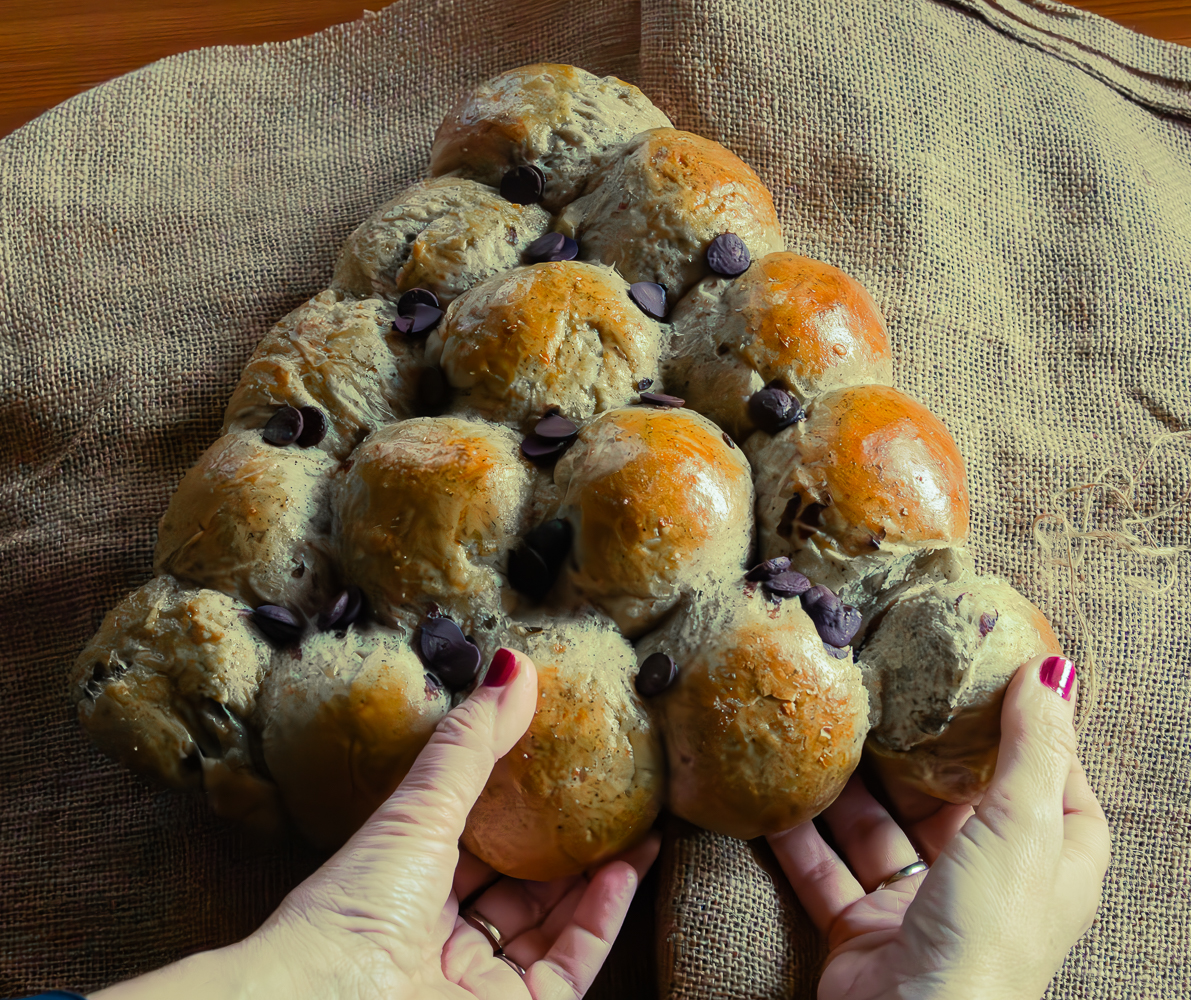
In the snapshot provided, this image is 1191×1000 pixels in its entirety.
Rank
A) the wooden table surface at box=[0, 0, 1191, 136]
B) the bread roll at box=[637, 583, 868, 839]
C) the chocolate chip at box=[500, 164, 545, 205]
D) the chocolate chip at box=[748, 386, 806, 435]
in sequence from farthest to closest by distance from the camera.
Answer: the wooden table surface at box=[0, 0, 1191, 136] → the chocolate chip at box=[500, 164, 545, 205] → the chocolate chip at box=[748, 386, 806, 435] → the bread roll at box=[637, 583, 868, 839]

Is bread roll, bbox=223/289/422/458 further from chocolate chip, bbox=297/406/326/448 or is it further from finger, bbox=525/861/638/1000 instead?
finger, bbox=525/861/638/1000

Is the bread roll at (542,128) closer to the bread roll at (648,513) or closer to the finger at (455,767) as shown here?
the bread roll at (648,513)

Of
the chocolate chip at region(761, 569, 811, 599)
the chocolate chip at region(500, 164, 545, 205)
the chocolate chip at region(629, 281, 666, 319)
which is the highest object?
the chocolate chip at region(500, 164, 545, 205)

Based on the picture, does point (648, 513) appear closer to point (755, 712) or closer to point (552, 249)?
point (755, 712)

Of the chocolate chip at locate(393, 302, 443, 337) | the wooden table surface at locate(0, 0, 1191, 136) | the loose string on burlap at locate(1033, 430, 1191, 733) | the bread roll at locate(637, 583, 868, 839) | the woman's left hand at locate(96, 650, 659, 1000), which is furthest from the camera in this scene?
the wooden table surface at locate(0, 0, 1191, 136)

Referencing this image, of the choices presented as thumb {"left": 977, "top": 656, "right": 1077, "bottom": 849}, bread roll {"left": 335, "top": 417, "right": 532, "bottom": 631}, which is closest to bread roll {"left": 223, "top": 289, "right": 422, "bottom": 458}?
bread roll {"left": 335, "top": 417, "right": 532, "bottom": 631}

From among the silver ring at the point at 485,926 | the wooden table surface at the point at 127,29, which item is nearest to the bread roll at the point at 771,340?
the silver ring at the point at 485,926
